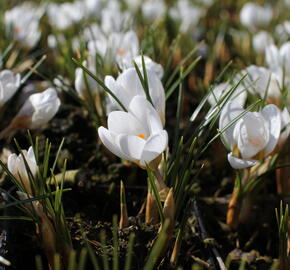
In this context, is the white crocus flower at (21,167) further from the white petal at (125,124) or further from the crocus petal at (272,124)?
the crocus petal at (272,124)

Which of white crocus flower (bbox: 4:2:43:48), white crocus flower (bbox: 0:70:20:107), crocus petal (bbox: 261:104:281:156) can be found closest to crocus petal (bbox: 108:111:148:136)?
crocus petal (bbox: 261:104:281:156)

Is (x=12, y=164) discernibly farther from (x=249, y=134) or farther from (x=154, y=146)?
(x=249, y=134)

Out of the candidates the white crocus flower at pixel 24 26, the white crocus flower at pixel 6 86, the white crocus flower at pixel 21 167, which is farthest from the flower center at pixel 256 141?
the white crocus flower at pixel 24 26

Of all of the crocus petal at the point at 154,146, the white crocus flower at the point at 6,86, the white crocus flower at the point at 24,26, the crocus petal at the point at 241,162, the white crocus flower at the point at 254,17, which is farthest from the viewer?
the white crocus flower at the point at 254,17

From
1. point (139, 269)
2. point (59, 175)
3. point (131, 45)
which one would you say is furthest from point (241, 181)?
point (131, 45)

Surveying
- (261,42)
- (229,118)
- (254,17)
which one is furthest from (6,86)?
(254,17)

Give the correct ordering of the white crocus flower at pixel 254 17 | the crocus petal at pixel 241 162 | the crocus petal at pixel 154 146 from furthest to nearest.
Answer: the white crocus flower at pixel 254 17 < the crocus petal at pixel 241 162 < the crocus petal at pixel 154 146
